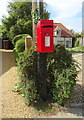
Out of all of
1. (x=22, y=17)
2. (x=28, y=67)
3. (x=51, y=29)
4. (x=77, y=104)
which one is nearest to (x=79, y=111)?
(x=77, y=104)

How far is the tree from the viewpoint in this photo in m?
13.3

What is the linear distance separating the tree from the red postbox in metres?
10.8

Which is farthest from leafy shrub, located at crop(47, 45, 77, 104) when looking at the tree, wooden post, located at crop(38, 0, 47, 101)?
the tree

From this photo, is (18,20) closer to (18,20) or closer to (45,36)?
(18,20)

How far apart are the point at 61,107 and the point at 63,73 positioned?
724 millimetres

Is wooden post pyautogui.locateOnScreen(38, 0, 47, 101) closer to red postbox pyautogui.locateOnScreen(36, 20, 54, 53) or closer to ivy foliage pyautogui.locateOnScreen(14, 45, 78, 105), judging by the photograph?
ivy foliage pyautogui.locateOnScreen(14, 45, 78, 105)

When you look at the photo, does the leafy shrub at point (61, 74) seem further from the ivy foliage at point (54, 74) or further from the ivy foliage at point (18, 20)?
the ivy foliage at point (18, 20)

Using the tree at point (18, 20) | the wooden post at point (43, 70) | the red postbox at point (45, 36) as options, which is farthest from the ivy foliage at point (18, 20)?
the red postbox at point (45, 36)

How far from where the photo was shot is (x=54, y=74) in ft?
9.37

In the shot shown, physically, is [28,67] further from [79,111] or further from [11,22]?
[11,22]

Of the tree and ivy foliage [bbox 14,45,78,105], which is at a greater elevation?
the tree

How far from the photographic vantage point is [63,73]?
9.01ft

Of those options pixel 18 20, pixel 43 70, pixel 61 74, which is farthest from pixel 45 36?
pixel 18 20

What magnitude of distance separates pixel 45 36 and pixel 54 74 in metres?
0.79
